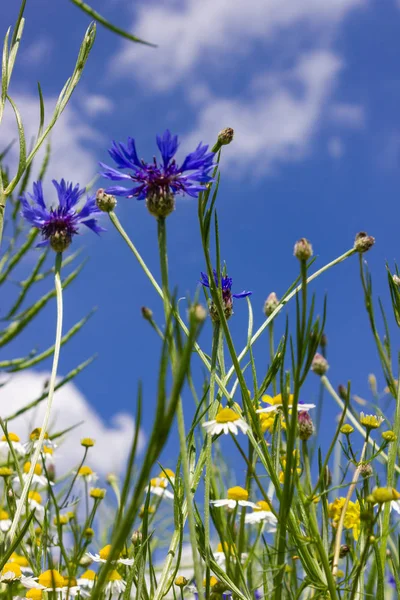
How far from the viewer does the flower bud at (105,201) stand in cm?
74

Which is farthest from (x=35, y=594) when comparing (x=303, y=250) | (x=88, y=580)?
(x=303, y=250)

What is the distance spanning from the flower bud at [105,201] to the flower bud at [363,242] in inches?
12.6

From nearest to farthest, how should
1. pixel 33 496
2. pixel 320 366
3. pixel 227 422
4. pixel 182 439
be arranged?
1. pixel 182 439
2. pixel 227 422
3. pixel 320 366
4. pixel 33 496

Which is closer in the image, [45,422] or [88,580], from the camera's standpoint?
[45,422]

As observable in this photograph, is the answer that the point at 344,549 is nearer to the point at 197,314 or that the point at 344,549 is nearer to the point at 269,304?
the point at 269,304

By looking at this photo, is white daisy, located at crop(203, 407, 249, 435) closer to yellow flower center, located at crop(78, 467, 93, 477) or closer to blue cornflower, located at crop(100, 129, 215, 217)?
blue cornflower, located at crop(100, 129, 215, 217)

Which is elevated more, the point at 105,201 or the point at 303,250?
the point at 105,201

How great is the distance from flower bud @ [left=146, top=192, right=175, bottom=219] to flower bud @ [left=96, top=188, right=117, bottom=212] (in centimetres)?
15

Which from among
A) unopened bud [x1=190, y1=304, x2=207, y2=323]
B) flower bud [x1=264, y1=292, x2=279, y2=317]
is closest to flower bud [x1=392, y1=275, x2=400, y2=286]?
flower bud [x1=264, y1=292, x2=279, y2=317]

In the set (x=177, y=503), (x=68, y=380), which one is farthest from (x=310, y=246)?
(x=68, y=380)

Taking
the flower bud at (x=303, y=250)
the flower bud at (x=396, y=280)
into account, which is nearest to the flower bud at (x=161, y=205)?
the flower bud at (x=303, y=250)

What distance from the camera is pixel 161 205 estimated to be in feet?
1.94

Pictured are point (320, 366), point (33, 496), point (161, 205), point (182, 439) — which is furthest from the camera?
point (33, 496)

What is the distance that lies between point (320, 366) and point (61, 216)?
1.74 ft
